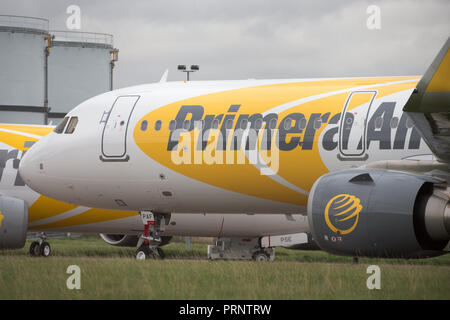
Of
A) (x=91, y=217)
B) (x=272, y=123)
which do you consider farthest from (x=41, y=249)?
(x=272, y=123)

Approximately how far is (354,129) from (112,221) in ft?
35.9

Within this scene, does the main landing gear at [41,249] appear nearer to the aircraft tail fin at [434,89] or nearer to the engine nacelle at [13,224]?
the engine nacelle at [13,224]

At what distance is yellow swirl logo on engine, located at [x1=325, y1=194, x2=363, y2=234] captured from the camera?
11.3 meters

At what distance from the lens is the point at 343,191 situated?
1167 cm

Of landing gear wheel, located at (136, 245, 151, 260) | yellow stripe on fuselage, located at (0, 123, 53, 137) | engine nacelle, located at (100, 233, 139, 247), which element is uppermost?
yellow stripe on fuselage, located at (0, 123, 53, 137)

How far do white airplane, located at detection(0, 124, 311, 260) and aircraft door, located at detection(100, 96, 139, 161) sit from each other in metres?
5.48

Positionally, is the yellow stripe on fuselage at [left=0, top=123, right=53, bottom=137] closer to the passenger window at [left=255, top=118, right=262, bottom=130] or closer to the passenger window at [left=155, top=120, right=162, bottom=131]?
the passenger window at [left=155, top=120, right=162, bottom=131]

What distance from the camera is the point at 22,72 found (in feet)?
147

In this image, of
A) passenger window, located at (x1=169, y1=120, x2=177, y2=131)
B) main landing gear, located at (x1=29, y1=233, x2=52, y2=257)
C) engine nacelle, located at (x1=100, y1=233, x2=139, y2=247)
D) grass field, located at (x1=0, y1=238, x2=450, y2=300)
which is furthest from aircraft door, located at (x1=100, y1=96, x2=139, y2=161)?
engine nacelle, located at (x1=100, y1=233, x2=139, y2=247)

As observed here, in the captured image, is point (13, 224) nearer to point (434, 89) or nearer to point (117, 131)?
point (117, 131)

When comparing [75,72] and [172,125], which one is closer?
[172,125]

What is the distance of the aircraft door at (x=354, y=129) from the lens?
50.9ft

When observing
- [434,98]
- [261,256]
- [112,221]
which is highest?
[434,98]

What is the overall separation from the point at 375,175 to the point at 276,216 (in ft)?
39.4
